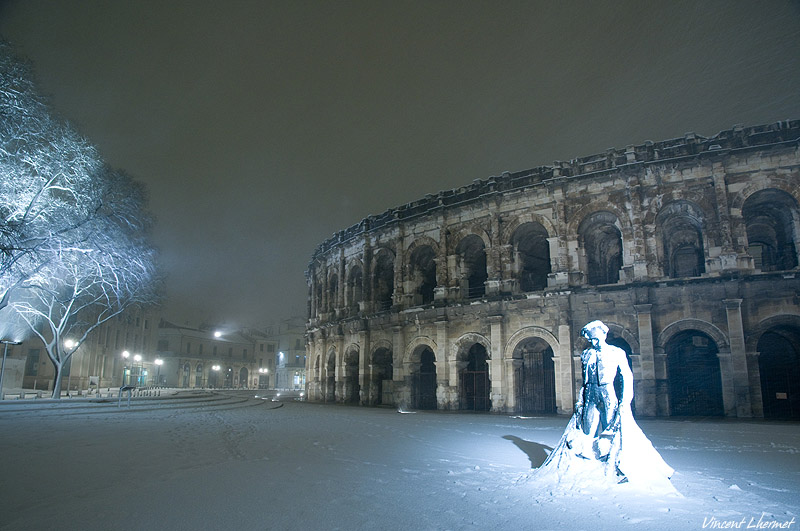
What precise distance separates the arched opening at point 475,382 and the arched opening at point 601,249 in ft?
20.1

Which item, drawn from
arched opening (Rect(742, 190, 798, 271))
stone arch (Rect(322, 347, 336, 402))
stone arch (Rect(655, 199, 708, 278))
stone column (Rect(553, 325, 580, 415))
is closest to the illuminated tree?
stone arch (Rect(322, 347, 336, 402))

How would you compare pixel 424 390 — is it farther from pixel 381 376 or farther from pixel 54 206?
pixel 54 206

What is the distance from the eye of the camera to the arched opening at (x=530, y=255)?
2066 cm

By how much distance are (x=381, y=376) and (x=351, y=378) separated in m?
2.63

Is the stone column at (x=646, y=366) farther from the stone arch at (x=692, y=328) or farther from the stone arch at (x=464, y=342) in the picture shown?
the stone arch at (x=464, y=342)

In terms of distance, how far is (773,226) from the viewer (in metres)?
18.9

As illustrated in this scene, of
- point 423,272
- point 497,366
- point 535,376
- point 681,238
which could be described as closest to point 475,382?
point 497,366

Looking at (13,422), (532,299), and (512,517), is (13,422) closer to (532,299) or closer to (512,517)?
(512,517)

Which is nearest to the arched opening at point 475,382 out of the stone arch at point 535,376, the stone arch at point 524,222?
the stone arch at point 535,376

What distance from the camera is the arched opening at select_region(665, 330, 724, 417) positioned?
1780 cm

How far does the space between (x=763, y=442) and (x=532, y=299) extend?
9246 millimetres

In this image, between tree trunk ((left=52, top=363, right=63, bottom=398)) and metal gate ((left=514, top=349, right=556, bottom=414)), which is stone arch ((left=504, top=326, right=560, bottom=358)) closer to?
metal gate ((left=514, top=349, right=556, bottom=414))

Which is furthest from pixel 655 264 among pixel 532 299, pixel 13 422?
pixel 13 422

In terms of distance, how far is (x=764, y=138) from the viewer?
16.5 m
